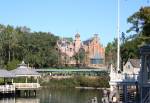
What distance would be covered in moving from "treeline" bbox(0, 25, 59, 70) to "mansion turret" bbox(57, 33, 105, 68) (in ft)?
39.5

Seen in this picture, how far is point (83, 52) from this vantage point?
14425 cm

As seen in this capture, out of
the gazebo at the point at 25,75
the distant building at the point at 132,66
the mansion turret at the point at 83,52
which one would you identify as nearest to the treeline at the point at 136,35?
the distant building at the point at 132,66

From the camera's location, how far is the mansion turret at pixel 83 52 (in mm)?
144750

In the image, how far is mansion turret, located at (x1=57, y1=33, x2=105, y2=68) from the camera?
145 metres

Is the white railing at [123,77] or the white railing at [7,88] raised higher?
the white railing at [123,77]

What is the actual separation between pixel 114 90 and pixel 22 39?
253 feet

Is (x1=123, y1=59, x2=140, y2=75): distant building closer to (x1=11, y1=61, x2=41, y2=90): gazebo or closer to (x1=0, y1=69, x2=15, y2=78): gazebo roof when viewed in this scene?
(x1=11, y1=61, x2=41, y2=90): gazebo

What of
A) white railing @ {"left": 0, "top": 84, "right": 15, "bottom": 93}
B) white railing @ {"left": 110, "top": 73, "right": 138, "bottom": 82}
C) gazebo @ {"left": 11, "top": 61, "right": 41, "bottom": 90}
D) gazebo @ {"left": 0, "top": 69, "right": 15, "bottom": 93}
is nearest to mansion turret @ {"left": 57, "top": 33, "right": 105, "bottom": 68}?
gazebo @ {"left": 11, "top": 61, "right": 41, "bottom": 90}

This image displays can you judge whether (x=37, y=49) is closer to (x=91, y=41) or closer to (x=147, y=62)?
(x=91, y=41)

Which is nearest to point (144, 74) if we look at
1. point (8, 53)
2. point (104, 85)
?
point (104, 85)

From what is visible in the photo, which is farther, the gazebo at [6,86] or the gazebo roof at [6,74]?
the gazebo roof at [6,74]

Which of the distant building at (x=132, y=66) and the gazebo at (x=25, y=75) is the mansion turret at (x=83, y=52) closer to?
the distant building at (x=132, y=66)

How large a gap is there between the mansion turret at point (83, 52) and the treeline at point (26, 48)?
12.0 metres

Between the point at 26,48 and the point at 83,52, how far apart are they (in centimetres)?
2504
